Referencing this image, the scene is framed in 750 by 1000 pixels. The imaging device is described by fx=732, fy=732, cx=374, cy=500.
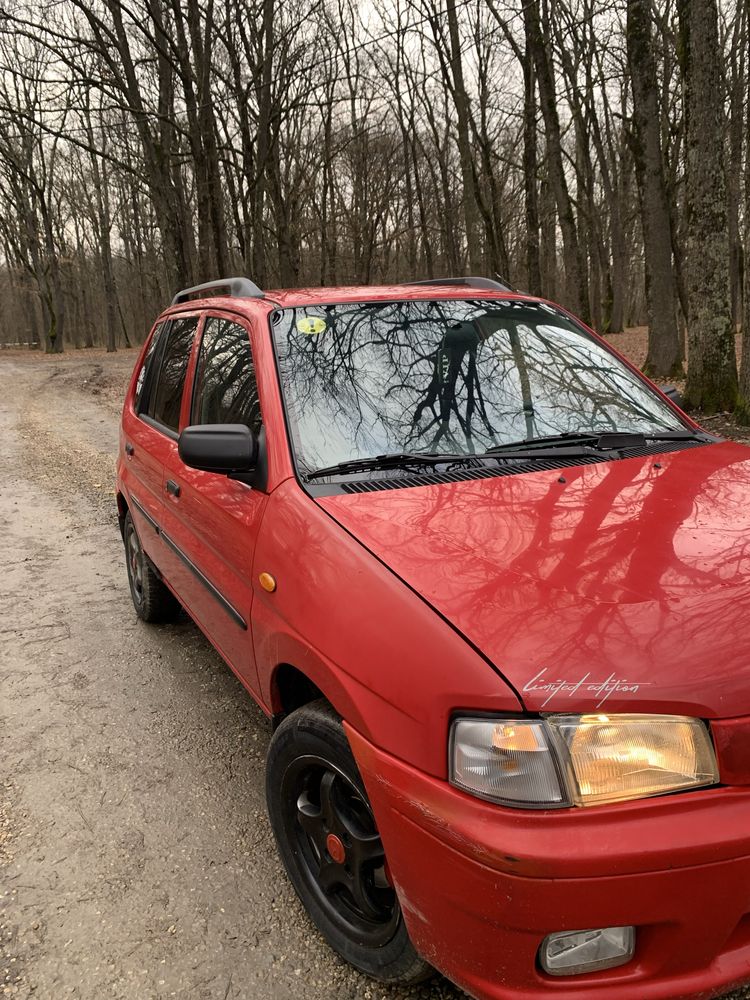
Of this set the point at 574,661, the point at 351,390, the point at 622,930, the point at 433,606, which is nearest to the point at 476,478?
the point at 351,390

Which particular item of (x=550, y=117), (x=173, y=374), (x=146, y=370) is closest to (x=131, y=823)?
(x=173, y=374)

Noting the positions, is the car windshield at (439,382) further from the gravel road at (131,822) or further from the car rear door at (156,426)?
the gravel road at (131,822)

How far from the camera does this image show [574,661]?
1.51m

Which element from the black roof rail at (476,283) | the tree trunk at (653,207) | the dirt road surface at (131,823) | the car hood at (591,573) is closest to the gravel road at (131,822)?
the dirt road surface at (131,823)

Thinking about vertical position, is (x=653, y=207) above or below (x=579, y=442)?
above

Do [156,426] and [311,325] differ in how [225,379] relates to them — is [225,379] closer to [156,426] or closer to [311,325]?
[311,325]

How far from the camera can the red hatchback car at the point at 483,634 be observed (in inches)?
57.9

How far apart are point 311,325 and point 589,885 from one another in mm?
2122

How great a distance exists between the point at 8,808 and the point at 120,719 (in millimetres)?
675

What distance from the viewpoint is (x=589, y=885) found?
141 cm

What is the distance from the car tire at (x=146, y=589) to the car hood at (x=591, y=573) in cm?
251

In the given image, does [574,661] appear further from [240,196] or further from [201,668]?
[240,196]

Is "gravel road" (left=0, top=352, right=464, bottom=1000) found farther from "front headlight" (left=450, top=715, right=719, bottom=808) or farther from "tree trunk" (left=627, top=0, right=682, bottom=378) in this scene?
"tree trunk" (left=627, top=0, right=682, bottom=378)

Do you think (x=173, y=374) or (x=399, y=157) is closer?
(x=173, y=374)
